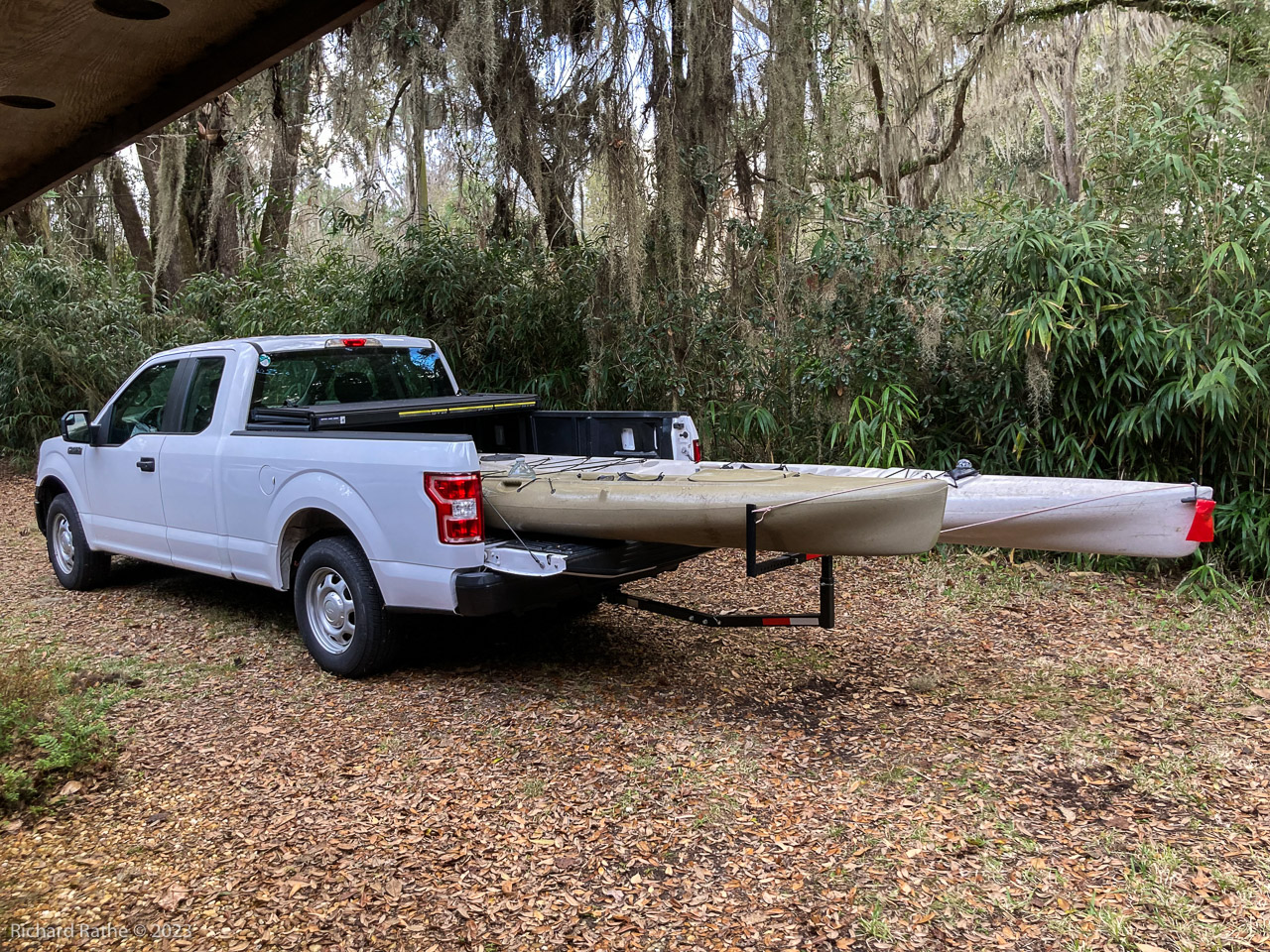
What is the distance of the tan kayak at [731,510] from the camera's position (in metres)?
3.61

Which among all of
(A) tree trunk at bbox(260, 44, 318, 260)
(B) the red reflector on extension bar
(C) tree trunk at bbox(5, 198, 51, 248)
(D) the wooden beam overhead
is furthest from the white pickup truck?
(C) tree trunk at bbox(5, 198, 51, 248)

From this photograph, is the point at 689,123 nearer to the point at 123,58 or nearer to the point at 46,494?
the point at 46,494

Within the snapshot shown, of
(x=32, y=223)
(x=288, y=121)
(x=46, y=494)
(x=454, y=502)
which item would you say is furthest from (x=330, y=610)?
(x=32, y=223)

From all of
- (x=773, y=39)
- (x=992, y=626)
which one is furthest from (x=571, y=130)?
(x=992, y=626)

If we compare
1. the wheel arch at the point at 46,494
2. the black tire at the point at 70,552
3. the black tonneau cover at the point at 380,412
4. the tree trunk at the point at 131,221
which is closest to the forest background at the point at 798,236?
the black tonneau cover at the point at 380,412

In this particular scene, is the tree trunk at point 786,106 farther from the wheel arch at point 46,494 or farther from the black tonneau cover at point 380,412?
the wheel arch at point 46,494

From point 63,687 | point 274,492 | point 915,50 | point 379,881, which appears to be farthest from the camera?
point 915,50

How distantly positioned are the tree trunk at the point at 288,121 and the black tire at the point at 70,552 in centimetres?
522

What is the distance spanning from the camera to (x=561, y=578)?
14.1 feet

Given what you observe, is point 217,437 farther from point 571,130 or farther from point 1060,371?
point 1060,371

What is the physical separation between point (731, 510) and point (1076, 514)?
1685 mm

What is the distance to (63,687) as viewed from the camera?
454 cm

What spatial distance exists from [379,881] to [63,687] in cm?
255

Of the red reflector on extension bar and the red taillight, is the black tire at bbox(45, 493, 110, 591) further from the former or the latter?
the red reflector on extension bar
